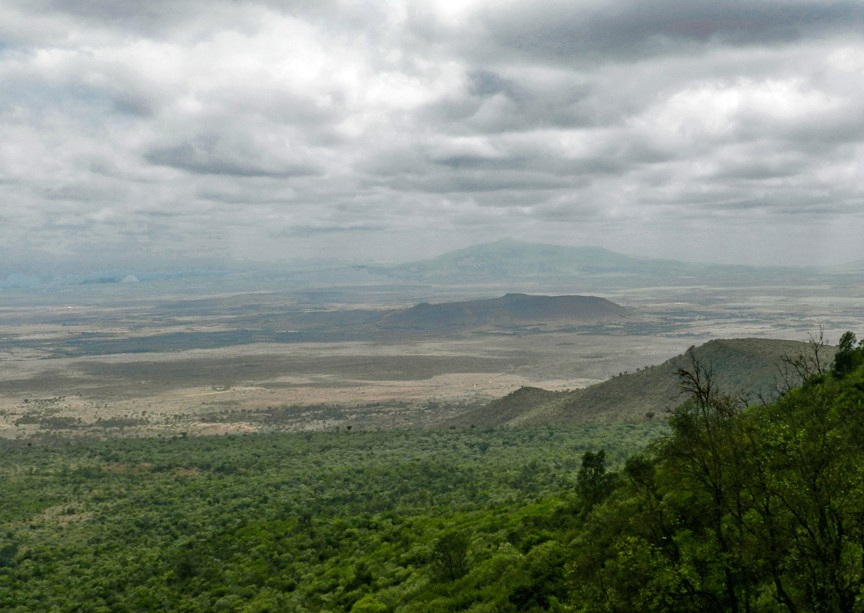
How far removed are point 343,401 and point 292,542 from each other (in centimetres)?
9902

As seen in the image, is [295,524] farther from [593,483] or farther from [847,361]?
[847,361]

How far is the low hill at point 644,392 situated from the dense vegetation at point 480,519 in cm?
1505

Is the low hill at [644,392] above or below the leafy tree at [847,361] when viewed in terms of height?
below

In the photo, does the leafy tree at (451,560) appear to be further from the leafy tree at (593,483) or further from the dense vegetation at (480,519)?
the leafy tree at (593,483)

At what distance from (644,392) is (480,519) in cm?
6205

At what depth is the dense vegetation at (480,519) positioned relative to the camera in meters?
13.2

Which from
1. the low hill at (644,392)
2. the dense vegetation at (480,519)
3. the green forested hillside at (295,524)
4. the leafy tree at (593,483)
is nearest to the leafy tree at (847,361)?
the dense vegetation at (480,519)

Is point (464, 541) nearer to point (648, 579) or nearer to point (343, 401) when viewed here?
point (648, 579)

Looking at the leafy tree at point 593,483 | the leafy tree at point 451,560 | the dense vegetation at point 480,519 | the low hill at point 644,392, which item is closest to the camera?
the dense vegetation at point 480,519

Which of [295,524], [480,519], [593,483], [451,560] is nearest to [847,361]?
[593,483]

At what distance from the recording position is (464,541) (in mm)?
25094

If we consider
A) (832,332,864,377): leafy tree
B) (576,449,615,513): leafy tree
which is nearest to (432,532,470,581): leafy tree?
(576,449,615,513): leafy tree

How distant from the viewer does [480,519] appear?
30031 millimetres

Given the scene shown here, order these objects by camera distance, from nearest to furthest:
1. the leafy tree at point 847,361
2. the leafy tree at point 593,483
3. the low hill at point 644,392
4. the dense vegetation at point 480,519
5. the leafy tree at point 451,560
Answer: the dense vegetation at point 480,519 < the leafy tree at point 451,560 < the leafy tree at point 593,483 < the leafy tree at point 847,361 < the low hill at point 644,392
